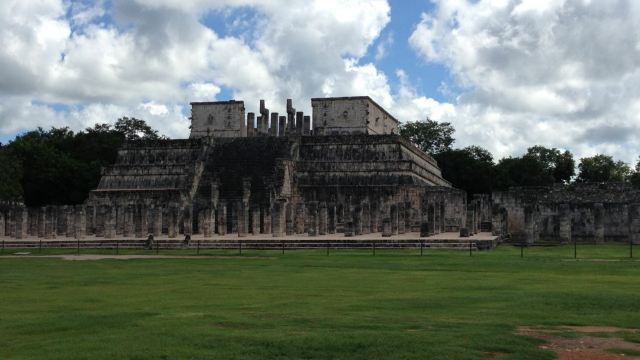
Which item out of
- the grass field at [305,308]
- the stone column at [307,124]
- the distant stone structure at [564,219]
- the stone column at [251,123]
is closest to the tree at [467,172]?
the stone column at [307,124]

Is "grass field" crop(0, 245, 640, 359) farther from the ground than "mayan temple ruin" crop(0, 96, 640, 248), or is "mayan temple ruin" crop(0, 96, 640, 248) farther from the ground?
"mayan temple ruin" crop(0, 96, 640, 248)

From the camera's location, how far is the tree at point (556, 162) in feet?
269

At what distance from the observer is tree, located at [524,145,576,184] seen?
82125 mm

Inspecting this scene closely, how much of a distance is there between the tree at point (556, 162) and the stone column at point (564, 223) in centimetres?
4244

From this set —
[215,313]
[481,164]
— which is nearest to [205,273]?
[215,313]

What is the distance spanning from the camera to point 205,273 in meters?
21.3

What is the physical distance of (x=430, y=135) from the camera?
8862 centimetres

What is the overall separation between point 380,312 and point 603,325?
131 inches

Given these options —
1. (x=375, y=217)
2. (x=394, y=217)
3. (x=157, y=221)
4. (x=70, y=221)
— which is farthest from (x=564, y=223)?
(x=70, y=221)

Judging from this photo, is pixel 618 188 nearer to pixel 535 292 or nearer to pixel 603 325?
pixel 535 292

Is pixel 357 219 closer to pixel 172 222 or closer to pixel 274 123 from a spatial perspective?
pixel 172 222

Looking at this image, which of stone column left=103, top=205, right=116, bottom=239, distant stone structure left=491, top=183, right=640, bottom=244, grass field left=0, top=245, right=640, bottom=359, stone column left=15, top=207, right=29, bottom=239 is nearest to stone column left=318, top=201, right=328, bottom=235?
distant stone structure left=491, top=183, right=640, bottom=244

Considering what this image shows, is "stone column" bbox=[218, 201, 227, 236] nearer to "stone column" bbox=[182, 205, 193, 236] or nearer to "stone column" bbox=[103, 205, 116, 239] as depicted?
"stone column" bbox=[182, 205, 193, 236]

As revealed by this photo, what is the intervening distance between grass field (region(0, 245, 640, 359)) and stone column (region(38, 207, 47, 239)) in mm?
23729
